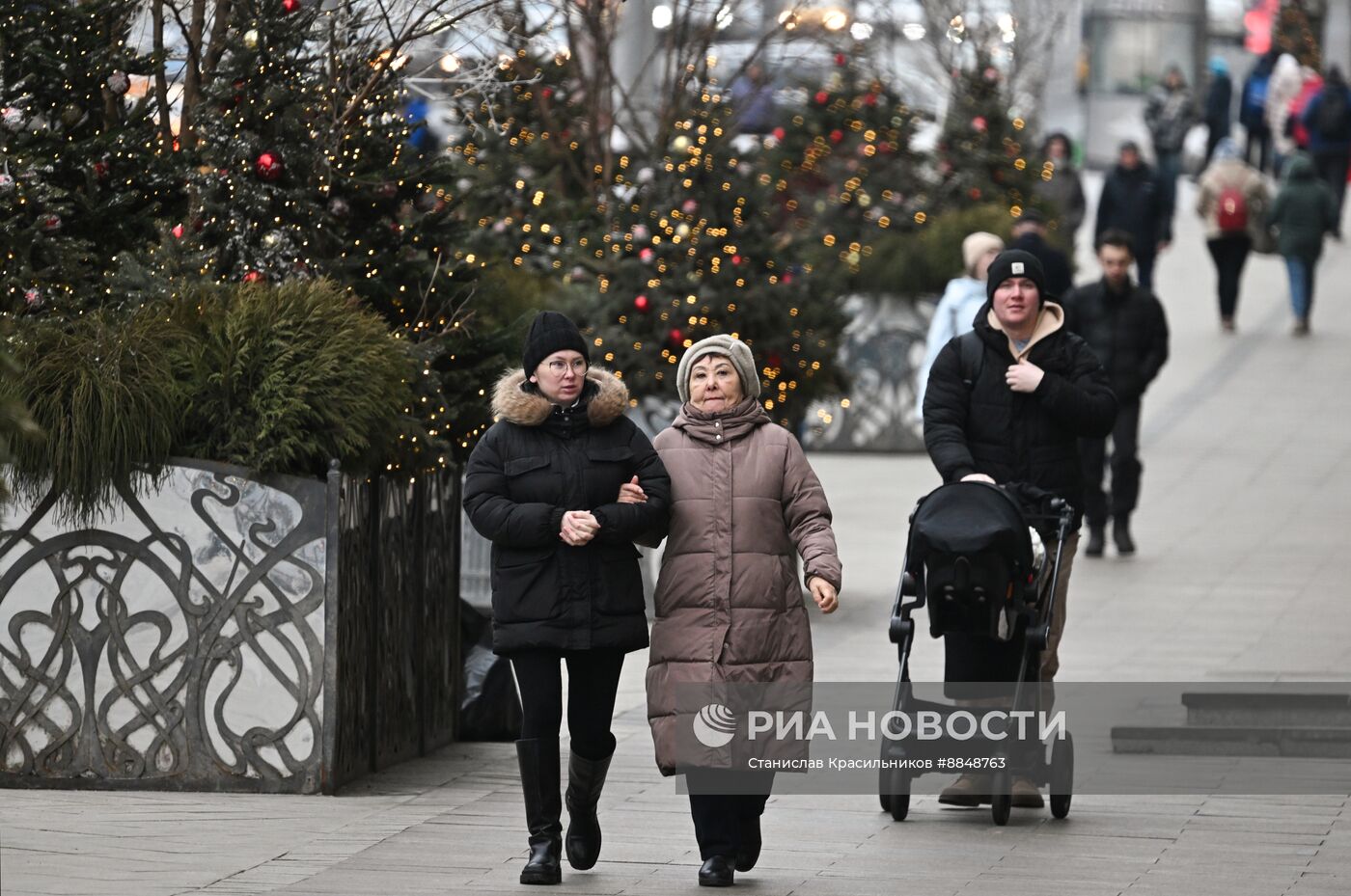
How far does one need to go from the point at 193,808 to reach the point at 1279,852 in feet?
11.4

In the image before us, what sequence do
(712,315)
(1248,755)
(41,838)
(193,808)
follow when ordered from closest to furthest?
(41,838)
(193,808)
(1248,755)
(712,315)

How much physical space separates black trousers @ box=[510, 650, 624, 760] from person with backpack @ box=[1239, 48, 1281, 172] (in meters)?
31.4

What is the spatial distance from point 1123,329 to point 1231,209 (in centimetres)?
991

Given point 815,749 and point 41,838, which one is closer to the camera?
point 41,838

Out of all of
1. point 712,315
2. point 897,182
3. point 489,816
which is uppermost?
point 897,182

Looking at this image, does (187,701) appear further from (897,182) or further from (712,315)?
(897,182)

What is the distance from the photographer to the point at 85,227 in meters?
9.34

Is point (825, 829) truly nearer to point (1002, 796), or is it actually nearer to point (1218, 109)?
point (1002, 796)

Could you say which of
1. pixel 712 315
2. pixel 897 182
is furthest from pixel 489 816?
pixel 897 182

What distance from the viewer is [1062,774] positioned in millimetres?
7914

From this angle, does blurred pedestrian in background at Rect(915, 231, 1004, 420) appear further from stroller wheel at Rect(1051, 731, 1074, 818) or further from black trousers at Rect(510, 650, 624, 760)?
black trousers at Rect(510, 650, 624, 760)

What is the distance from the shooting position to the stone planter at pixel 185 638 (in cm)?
812

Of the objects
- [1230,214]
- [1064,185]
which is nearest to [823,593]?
[1230,214]

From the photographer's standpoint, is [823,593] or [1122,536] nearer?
[823,593]
